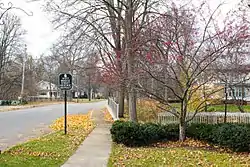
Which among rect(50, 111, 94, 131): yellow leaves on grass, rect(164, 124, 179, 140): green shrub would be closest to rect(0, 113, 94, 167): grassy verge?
rect(164, 124, 179, 140): green shrub

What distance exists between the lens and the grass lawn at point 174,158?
753 centimetres

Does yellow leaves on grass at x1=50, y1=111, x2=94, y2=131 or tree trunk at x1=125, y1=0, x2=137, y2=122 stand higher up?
tree trunk at x1=125, y1=0, x2=137, y2=122

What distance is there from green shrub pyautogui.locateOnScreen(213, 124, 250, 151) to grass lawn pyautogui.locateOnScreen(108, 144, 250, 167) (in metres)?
0.35

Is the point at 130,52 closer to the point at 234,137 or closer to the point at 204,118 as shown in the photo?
the point at 204,118

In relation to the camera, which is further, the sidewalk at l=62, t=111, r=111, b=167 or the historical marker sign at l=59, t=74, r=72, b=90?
the historical marker sign at l=59, t=74, r=72, b=90

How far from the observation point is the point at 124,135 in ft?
34.8

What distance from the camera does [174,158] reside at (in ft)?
27.1

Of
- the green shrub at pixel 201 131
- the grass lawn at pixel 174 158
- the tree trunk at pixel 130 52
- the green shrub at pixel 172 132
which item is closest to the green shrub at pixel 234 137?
the grass lawn at pixel 174 158

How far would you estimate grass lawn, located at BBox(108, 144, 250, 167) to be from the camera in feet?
24.7

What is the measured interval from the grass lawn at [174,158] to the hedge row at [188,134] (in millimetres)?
469

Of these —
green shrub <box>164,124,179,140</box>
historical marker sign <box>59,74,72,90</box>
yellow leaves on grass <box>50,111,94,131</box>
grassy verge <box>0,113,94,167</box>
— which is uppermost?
historical marker sign <box>59,74,72,90</box>

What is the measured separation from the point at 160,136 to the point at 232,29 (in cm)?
448

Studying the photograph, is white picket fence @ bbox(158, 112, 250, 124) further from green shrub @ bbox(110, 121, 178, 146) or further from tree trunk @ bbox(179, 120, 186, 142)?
green shrub @ bbox(110, 121, 178, 146)

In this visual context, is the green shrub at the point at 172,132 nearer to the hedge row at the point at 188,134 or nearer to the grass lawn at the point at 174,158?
the hedge row at the point at 188,134
